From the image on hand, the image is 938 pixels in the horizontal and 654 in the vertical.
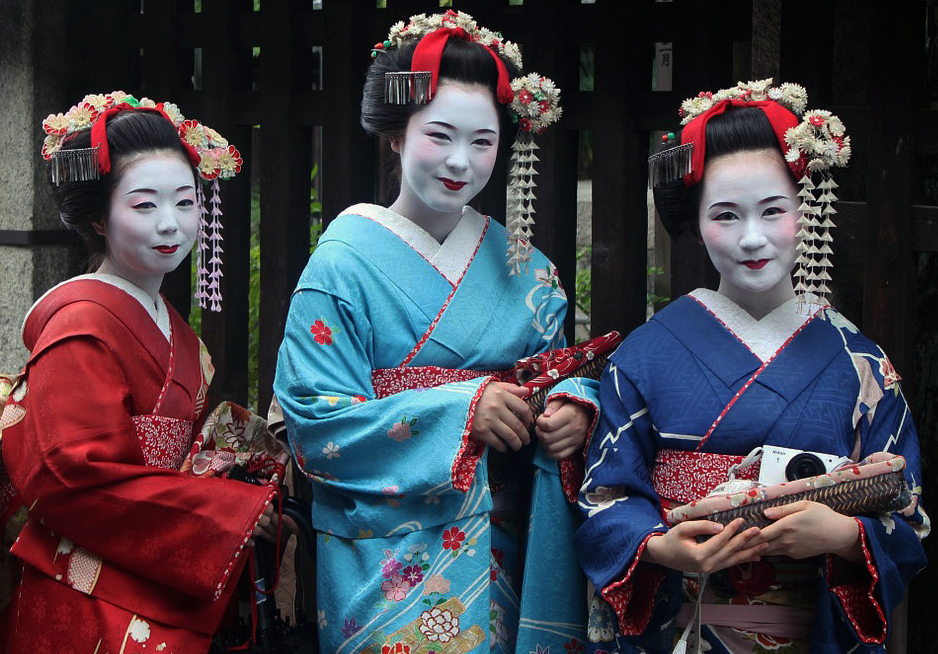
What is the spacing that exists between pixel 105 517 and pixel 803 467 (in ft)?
5.98

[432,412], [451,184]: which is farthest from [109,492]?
[451,184]

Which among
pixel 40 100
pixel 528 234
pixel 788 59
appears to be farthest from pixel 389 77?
pixel 40 100

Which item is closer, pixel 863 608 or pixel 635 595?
pixel 863 608

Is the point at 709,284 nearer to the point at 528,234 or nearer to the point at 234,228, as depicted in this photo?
the point at 528,234

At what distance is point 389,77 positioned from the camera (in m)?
3.47

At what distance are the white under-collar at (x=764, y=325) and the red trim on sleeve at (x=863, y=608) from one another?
1.84 feet

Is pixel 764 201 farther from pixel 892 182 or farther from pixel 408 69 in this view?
pixel 408 69

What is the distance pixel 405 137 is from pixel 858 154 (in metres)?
1.73

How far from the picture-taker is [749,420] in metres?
3.08

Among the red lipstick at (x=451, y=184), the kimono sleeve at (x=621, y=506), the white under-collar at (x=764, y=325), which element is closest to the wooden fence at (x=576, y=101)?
the white under-collar at (x=764, y=325)

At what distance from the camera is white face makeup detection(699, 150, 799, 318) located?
10.3 feet

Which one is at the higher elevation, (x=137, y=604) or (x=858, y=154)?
(x=858, y=154)

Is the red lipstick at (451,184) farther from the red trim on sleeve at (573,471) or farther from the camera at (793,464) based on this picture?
the camera at (793,464)

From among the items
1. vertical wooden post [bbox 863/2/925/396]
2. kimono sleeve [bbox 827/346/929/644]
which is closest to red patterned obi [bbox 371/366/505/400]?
kimono sleeve [bbox 827/346/929/644]
